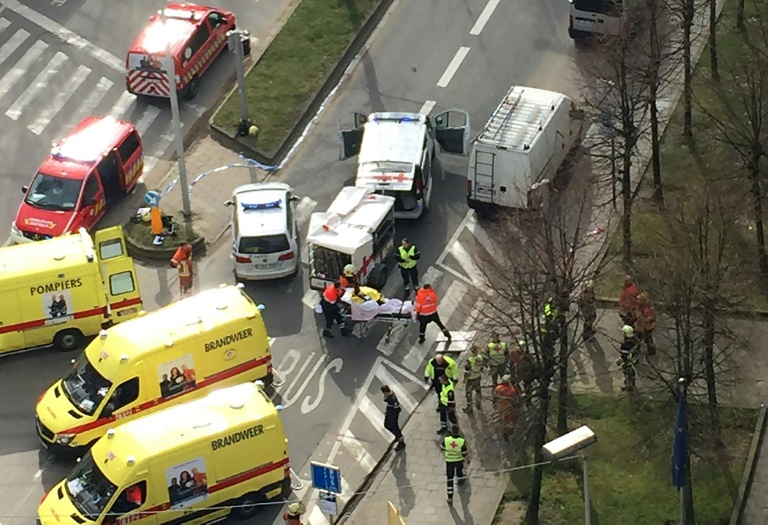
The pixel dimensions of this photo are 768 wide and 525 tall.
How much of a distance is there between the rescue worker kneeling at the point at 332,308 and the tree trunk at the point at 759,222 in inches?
428

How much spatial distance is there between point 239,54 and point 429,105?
635 centimetres

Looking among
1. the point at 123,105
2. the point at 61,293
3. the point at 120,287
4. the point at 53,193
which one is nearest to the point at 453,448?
the point at 120,287

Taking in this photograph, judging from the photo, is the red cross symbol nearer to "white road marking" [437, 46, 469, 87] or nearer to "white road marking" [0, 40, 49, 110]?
"white road marking" [437, 46, 469, 87]

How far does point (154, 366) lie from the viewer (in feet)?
121

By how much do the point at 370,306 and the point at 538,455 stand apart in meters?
7.97

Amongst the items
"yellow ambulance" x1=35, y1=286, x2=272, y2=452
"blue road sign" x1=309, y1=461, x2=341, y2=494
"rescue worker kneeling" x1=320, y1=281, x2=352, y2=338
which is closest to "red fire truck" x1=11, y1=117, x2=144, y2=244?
"yellow ambulance" x1=35, y1=286, x2=272, y2=452

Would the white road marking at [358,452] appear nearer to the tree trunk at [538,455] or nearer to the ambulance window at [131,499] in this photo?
the tree trunk at [538,455]

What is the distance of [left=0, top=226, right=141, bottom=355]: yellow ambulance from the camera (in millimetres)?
39562

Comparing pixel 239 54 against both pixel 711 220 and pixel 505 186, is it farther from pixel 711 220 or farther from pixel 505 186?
pixel 711 220

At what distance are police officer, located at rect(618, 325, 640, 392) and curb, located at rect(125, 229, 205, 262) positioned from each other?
1267 centimetres

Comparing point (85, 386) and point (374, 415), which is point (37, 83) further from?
point (374, 415)

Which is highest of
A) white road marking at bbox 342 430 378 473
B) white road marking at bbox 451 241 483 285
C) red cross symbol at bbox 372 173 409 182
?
red cross symbol at bbox 372 173 409 182

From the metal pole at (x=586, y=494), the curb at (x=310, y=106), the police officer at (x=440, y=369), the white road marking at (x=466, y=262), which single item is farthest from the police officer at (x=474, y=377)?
the curb at (x=310, y=106)

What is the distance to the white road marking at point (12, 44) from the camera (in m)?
51.9
